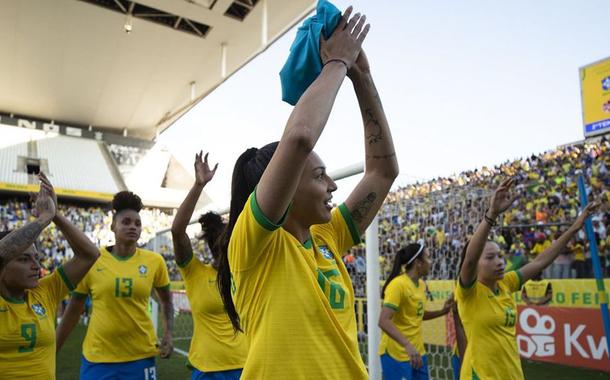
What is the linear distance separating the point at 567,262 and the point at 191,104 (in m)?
27.3

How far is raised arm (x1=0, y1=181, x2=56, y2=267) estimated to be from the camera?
102 inches

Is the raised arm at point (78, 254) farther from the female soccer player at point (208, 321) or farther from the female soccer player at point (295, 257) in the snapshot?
the female soccer player at point (295, 257)

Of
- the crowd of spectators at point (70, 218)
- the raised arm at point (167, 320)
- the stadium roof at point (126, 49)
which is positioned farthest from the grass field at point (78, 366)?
the stadium roof at point (126, 49)

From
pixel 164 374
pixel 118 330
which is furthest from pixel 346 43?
pixel 164 374

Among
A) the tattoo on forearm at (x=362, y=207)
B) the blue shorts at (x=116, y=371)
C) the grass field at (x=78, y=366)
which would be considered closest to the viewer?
the tattoo on forearm at (x=362, y=207)

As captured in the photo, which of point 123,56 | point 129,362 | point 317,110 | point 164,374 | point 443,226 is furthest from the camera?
point 123,56

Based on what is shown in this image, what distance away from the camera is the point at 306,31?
166cm

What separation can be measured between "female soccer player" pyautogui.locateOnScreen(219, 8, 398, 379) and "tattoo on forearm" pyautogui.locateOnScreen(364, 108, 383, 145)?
351 millimetres

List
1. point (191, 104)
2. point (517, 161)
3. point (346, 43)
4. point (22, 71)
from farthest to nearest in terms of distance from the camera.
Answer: point (191, 104)
point (22, 71)
point (517, 161)
point (346, 43)

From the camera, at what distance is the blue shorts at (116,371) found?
3984mm

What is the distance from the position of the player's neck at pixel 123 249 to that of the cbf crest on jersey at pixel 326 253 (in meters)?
3.03

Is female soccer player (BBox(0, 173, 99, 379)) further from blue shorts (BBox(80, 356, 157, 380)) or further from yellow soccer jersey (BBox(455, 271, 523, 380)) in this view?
yellow soccer jersey (BBox(455, 271, 523, 380))

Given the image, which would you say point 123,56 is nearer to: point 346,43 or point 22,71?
point 22,71

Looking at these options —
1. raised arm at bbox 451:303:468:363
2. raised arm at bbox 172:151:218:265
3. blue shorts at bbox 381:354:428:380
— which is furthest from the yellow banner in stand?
raised arm at bbox 172:151:218:265
